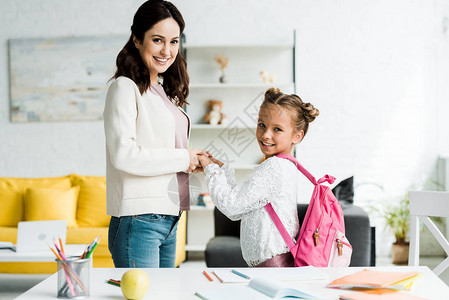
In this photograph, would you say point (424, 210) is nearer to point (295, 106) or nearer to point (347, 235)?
point (295, 106)

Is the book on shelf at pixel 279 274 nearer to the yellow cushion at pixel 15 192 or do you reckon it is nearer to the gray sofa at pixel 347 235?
the gray sofa at pixel 347 235

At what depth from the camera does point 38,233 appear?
3.06 meters

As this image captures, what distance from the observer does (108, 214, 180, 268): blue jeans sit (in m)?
1.51

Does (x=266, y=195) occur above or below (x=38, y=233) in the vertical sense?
above

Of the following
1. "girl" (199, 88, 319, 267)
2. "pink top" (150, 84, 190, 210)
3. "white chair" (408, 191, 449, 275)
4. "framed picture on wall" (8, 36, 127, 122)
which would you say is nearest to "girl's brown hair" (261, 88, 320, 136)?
"girl" (199, 88, 319, 267)

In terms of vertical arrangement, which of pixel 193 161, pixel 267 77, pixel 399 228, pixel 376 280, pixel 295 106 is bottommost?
pixel 399 228

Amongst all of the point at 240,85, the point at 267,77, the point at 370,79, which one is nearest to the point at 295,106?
the point at 240,85

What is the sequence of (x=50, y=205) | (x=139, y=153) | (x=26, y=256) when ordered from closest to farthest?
(x=139, y=153) → (x=26, y=256) → (x=50, y=205)

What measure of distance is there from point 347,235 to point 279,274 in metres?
1.77

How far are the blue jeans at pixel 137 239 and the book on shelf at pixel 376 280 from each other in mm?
578

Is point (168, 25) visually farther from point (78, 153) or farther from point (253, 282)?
point (78, 153)

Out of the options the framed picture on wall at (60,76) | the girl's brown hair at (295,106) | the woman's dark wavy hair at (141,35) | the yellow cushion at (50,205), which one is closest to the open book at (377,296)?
the girl's brown hair at (295,106)

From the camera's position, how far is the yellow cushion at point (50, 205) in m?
3.99

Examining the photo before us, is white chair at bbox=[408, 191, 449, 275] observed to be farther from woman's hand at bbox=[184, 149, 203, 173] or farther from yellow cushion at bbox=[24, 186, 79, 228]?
yellow cushion at bbox=[24, 186, 79, 228]
